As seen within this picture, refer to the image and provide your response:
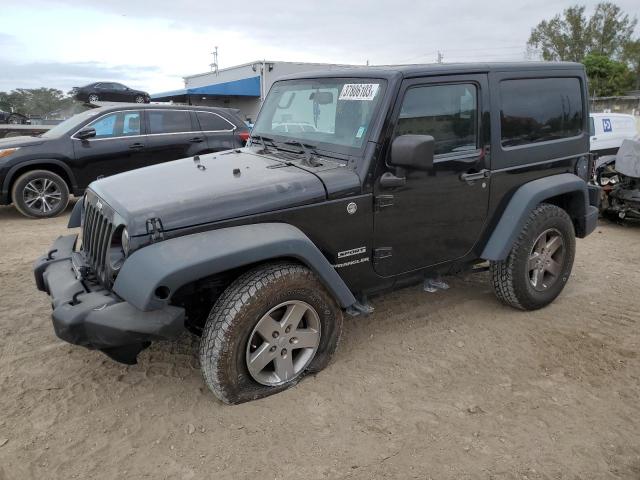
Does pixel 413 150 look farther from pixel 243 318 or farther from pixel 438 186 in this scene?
pixel 243 318

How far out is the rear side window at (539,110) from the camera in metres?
3.89

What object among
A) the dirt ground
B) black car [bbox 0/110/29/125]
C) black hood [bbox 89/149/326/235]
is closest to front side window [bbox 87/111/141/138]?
the dirt ground

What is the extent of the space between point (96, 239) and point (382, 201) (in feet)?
5.97

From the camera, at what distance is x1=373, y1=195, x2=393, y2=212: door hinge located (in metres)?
3.29

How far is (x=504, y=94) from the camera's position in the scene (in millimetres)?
3854

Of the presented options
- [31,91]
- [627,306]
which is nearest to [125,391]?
[627,306]

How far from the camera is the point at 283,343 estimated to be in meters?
3.07

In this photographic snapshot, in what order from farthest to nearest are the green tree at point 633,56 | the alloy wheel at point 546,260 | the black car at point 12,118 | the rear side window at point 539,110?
the green tree at point 633,56
the black car at point 12,118
the alloy wheel at point 546,260
the rear side window at point 539,110

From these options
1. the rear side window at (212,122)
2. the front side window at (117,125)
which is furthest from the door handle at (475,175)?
the front side window at (117,125)

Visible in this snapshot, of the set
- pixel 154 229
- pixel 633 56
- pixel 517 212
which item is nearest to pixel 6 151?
pixel 154 229

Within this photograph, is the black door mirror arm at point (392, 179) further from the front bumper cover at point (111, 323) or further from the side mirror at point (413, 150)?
the front bumper cover at point (111, 323)

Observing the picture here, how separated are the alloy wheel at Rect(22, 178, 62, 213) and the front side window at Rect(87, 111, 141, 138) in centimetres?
105

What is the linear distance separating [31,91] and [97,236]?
44.2m

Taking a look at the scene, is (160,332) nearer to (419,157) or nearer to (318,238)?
(318,238)
